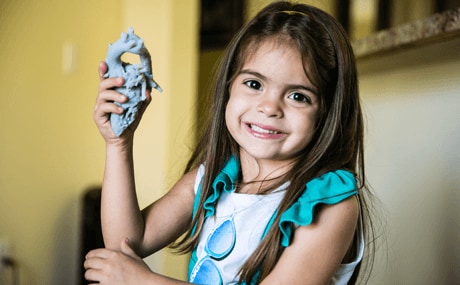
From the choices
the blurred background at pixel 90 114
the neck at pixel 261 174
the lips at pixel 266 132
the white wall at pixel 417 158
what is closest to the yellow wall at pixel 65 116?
the blurred background at pixel 90 114

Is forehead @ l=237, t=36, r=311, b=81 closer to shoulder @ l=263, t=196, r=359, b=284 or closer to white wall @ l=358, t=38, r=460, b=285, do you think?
shoulder @ l=263, t=196, r=359, b=284

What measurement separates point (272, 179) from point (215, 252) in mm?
162

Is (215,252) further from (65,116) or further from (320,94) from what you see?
(65,116)

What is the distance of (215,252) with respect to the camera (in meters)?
0.99

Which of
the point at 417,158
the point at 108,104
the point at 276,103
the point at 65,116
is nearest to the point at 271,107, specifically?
the point at 276,103

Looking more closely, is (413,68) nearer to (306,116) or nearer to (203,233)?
(306,116)

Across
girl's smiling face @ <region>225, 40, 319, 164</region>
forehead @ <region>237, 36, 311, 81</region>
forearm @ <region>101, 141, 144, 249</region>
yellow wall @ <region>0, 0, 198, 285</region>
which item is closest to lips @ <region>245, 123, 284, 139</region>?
girl's smiling face @ <region>225, 40, 319, 164</region>

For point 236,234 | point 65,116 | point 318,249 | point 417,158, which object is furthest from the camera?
point 65,116

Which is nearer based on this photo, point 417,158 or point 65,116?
point 417,158

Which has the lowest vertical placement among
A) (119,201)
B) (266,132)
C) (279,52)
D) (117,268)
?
(117,268)

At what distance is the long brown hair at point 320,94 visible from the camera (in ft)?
3.07

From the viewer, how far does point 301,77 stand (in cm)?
95

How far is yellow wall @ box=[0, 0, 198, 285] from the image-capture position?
2182mm

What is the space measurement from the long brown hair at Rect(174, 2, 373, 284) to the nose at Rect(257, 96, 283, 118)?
69 mm
